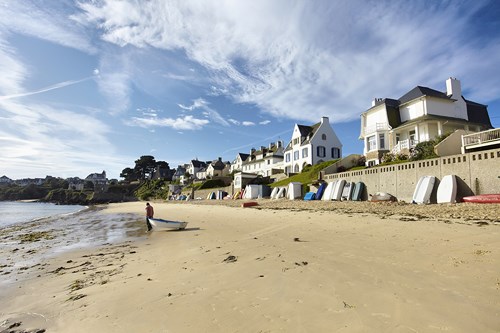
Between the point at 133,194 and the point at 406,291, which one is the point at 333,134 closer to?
the point at 406,291

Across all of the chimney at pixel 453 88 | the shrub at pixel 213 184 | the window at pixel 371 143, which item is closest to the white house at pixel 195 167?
the shrub at pixel 213 184

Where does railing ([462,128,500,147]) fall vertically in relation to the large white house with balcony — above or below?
below

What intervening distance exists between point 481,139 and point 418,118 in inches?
441

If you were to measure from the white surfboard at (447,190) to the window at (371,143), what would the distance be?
16.9 meters

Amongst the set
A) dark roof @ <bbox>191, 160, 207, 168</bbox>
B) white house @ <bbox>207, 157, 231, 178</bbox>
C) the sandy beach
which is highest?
dark roof @ <bbox>191, 160, 207, 168</bbox>

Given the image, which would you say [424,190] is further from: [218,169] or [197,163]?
[197,163]

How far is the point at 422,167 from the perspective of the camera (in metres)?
17.3

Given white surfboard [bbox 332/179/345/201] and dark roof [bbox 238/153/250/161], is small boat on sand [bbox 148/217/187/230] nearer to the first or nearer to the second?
white surfboard [bbox 332/179/345/201]

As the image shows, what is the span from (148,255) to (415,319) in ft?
27.3

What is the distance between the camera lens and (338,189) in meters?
23.5

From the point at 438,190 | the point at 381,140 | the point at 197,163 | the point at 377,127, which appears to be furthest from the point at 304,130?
the point at 197,163

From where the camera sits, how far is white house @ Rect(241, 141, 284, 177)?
58713 mm

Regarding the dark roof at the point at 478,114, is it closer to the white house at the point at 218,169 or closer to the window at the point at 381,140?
the window at the point at 381,140

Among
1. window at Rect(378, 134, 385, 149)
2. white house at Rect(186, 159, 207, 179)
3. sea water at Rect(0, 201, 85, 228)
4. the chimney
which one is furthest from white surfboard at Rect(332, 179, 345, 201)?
white house at Rect(186, 159, 207, 179)
